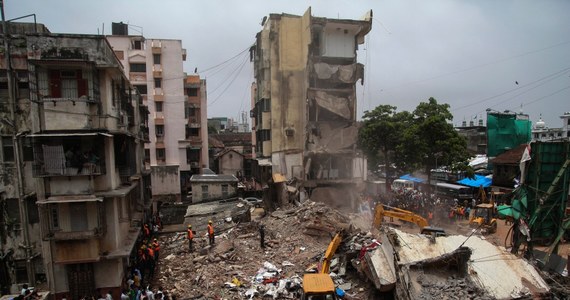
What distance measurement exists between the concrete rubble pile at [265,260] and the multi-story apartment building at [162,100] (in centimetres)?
1679

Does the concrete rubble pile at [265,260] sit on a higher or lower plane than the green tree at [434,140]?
lower

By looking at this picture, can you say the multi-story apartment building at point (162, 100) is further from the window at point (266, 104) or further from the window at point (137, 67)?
the window at point (266, 104)

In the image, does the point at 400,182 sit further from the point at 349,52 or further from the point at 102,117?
the point at 102,117

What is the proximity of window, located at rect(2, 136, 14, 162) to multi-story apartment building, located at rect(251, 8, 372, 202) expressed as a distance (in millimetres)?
17749

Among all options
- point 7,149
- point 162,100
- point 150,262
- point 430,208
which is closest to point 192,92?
point 162,100

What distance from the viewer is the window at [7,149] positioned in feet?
52.0

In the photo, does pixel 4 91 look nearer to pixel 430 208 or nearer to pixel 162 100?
pixel 162 100

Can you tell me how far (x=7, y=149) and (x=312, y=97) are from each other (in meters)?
19.7

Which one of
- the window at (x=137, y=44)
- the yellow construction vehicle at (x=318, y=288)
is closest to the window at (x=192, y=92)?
the window at (x=137, y=44)

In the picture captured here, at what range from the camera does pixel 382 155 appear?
3634cm

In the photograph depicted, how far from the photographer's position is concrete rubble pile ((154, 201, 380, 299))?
13.5 metres

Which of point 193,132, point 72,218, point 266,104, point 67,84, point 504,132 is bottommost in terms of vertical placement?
point 72,218

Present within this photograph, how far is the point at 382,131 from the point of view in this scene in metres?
32.6

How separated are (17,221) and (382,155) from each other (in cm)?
3040
